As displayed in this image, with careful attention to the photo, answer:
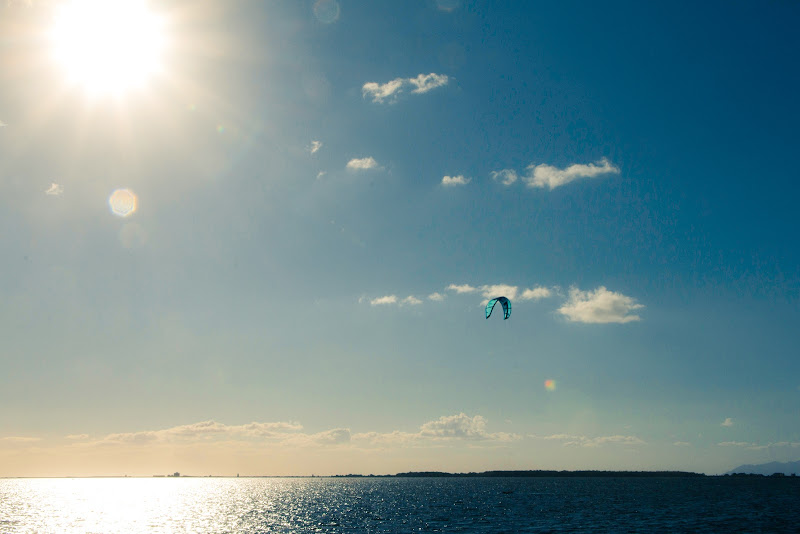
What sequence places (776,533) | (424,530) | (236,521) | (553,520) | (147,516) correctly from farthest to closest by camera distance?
(147,516)
(236,521)
(553,520)
(424,530)
(776,533)

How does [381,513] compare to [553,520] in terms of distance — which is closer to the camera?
[553,520]

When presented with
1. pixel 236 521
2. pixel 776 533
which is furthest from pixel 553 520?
pixel 236 521

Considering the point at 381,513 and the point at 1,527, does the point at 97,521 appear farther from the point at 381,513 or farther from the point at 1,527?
the point at 381,513

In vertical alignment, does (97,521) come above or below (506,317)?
below

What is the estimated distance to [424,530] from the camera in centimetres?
6719

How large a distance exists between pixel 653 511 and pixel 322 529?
55.7 m

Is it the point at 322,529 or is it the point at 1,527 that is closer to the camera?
the point at 322,529

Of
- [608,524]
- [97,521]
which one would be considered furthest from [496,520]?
[97,521]

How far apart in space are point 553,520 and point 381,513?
3128cm

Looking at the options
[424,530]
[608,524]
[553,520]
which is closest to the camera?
[424,530]

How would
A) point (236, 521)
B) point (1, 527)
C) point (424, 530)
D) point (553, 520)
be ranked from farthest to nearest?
point (236, 521)
point (1, 527)
point (553, 520)
point (424, 530)

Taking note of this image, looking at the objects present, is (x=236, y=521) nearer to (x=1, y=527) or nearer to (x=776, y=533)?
(x=1, y=527)

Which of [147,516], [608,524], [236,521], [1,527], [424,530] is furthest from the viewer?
[147,516]

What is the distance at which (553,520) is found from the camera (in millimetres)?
77125
